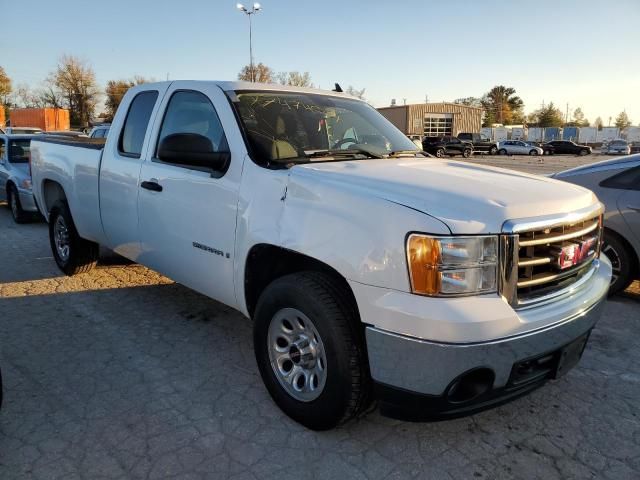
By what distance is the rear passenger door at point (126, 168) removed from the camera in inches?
162

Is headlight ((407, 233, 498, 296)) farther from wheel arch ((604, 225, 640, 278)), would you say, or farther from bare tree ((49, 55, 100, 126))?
bare tree ((49, 55, 100, 126))

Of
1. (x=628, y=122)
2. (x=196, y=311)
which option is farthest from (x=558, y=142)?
(x=628, y=122)

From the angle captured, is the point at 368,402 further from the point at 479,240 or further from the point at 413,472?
the point at 479,240

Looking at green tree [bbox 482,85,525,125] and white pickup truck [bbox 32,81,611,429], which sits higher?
green tree [bbox 482,85,525,125]

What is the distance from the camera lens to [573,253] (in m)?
2.65

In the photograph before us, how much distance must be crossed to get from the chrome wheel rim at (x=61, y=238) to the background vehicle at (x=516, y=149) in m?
50.1

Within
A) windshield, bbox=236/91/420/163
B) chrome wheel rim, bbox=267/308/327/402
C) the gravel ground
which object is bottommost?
the gravel ground

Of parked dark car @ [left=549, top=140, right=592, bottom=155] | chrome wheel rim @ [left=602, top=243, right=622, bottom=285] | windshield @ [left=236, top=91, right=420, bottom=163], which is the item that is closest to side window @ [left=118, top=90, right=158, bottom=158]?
windshield @ [left=236, top=91, right=420, bottom=163]

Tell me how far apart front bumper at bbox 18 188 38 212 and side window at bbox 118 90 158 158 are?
5557 mm

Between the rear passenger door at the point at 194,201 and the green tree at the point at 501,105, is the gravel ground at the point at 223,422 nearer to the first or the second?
the rear passenger door at the point at 194,201

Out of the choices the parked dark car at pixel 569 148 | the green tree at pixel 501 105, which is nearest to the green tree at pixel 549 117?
the green tree at pixel 501 105

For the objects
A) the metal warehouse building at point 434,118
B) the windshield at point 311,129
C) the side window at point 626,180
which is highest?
the metal warehouse building at point 434,118

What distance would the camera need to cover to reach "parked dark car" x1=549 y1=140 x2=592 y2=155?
51.3 metres

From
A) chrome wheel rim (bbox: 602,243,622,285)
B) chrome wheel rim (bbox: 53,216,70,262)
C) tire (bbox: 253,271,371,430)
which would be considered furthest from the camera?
chrome wheel rim (bbox: 53,216,70,262)
